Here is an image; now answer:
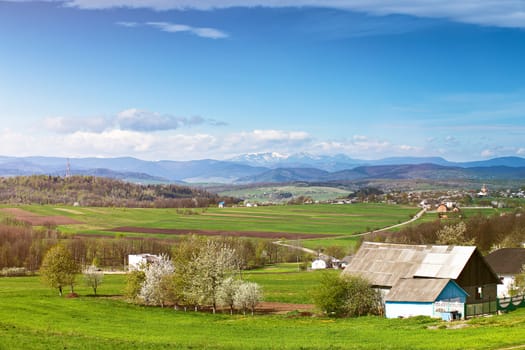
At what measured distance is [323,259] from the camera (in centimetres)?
12000

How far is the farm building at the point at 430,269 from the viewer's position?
5088 cm

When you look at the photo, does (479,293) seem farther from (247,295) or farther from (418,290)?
(247,295)

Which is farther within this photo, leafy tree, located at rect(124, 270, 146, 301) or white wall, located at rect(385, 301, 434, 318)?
leafy tree, located at rect(124, 270, 146, 301)

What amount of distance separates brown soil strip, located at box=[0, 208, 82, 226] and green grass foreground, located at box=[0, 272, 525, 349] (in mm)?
110338

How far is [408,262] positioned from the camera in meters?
53.7

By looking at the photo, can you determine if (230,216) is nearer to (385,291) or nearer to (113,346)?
(385,291)

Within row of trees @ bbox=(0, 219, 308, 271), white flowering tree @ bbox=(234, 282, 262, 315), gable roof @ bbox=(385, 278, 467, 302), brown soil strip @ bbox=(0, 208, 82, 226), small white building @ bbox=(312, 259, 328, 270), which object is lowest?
small white building @ bbox=(312, 259, 328, 270)

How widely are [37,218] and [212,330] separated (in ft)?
445

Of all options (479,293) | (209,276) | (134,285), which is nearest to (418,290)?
(479,293)

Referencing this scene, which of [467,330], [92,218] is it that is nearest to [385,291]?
[467,330]

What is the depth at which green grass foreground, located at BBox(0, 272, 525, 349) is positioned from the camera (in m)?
32.0

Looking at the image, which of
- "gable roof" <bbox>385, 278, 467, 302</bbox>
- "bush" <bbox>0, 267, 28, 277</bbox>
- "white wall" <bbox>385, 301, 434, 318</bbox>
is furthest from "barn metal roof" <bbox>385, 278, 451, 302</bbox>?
"bush" <bbox>0, 267, 28, 277</bbox>

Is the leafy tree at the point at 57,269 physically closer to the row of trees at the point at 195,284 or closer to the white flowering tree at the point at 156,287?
the row of trees at the point at 195,284

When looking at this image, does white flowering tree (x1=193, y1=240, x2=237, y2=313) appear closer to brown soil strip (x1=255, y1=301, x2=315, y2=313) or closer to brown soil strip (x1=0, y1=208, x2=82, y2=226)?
brown soil strip (x1=255, y1=301, x2=315, y2=313)
